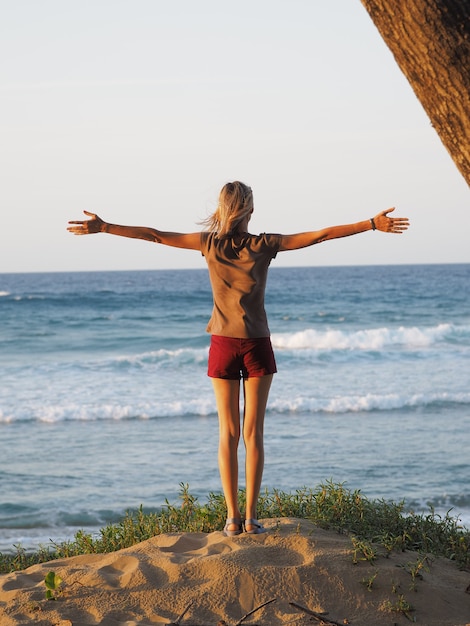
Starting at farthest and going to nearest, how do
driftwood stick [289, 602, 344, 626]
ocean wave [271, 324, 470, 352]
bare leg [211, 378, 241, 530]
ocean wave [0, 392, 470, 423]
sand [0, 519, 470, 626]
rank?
ocean wave [271, 324, 470, 352]
ocean wave [0, 392, 470, 423]
bare leg [211, 378, 241, 530]
sand [0, 519, 470, 626]
driftwood stick [289, 602, 344, 626]

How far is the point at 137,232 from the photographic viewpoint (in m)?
4.91

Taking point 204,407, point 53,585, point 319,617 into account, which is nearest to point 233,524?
point 319,617

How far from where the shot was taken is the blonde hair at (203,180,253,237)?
4816mm

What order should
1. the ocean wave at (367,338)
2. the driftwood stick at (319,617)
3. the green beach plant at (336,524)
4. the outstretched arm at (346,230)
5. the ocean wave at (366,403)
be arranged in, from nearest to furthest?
the driftwood stick at (319,617) < the outstretched arm at (346,230) < the green beach plant at (336,524) < the ocean wave at (366,403) < the ocean wave at (367,338)

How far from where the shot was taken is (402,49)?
10.4 feet

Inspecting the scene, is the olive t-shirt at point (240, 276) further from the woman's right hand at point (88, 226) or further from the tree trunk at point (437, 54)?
the tree trunk at point (437, 54)

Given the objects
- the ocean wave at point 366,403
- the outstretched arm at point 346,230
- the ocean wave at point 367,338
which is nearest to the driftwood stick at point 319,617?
the outstretched arm at point 346,230

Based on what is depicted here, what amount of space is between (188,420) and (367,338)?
52.5 ft

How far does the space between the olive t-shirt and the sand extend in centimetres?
130

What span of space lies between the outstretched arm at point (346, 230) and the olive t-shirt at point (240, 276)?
94mm

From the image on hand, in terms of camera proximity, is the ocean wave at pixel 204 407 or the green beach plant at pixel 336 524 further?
the ocean wave at pixel 204 407

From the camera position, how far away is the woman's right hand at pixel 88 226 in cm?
485

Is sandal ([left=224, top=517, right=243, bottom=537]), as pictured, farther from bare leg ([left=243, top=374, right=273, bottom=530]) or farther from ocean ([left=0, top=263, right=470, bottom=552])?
ocean ([left=0, top=263, right=470, bottom=552])

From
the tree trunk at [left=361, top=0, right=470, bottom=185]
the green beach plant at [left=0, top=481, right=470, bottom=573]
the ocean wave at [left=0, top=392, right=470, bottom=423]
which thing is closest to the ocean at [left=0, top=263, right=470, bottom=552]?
the ocean wave at [left=0, top=392, right=470, bottom=423]
